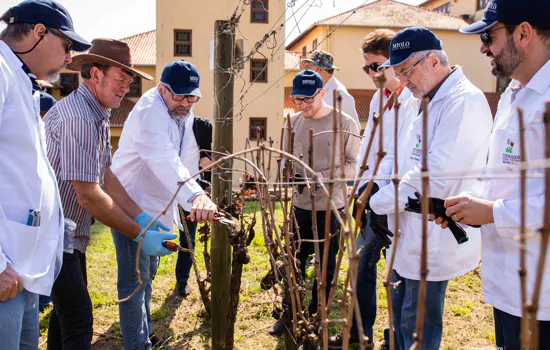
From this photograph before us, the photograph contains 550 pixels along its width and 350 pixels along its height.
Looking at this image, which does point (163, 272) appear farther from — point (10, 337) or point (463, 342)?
point (10, 337)

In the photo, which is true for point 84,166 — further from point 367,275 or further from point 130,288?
point 367,275

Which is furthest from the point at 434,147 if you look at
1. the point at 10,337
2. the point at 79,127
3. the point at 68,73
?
the point at 68,73

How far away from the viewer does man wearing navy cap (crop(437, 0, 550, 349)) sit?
176 cm

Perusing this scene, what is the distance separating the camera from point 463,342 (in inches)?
145

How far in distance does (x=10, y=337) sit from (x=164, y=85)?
1.90 m

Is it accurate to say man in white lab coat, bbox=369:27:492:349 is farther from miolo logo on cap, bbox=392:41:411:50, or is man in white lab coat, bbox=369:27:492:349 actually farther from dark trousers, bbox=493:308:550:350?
dark trousers, bbox=493:308:550:350

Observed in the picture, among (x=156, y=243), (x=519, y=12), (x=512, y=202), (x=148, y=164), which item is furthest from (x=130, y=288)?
(x=519, y=12)

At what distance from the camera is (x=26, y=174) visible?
179cm

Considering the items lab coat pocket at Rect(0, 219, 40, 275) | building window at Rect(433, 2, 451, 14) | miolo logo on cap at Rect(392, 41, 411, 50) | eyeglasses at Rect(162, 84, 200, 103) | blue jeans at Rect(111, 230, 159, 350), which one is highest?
building window at Rect(433, 2, 451, 14)

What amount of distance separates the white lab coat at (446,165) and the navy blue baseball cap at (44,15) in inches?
66.7

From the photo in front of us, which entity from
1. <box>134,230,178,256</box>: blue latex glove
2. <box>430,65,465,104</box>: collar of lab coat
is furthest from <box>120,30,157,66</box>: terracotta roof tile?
<box>430,65,465,104</box>: collar of lab coat

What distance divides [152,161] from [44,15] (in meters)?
1.18

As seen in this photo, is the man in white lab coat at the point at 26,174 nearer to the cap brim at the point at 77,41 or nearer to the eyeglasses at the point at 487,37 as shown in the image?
the cap brim at the point at 77,41

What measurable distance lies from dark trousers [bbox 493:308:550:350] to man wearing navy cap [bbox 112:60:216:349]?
5.78ft
